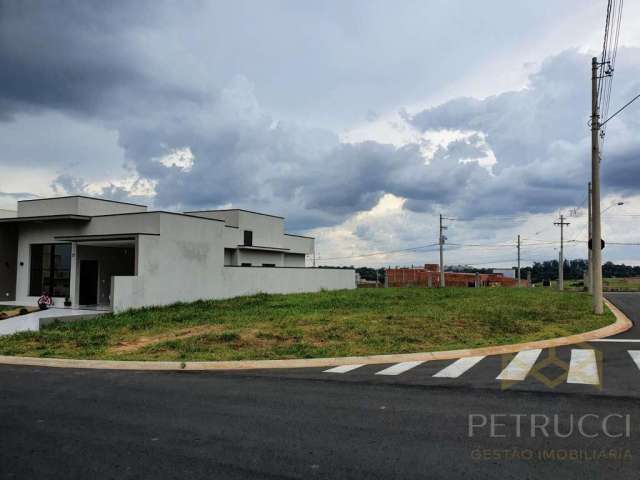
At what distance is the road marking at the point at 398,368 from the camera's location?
423 inches

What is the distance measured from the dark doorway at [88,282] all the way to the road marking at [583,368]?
24.9m

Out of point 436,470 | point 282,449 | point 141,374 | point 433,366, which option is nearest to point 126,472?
point 282,449

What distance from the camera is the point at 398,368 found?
36.9ft

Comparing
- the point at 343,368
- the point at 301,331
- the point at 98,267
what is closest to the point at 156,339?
the point at 301,331

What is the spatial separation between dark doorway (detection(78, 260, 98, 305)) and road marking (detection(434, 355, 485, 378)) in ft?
76.1

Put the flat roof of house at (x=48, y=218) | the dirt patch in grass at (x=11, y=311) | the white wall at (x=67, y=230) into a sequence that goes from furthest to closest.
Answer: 1. the flat roof of house at (x=48, y=218)
2. the white wall at (x=67, y=230)
3. the dirt patch in grass at (x=11, y=311)

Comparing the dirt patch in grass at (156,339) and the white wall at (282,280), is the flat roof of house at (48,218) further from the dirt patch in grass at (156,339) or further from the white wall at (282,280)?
the dirt patch in grass at (156,339)

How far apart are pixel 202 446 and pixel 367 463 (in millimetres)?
1889

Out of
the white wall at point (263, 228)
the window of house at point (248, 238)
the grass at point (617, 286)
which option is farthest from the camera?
the grass at point (617, 286)

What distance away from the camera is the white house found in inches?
1046

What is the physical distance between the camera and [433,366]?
11406mm

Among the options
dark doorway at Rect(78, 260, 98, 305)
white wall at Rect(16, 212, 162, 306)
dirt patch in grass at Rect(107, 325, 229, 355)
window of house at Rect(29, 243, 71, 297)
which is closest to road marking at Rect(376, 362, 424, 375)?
dirt patch in grass at Rect(107, 325, 229, 355)

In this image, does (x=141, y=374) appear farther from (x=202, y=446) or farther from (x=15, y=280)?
(x=15, y=280)

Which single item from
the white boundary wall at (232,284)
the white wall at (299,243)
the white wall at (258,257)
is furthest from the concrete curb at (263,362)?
the white wall at (299,243)
